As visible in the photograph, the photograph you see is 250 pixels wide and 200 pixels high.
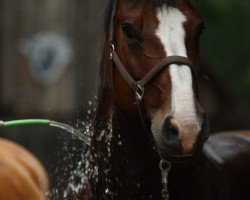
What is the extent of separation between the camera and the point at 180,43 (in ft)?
14.2

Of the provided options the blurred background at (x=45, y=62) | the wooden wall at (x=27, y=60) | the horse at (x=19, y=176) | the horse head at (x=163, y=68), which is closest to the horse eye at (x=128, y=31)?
the horse head at (x=163, y=68)

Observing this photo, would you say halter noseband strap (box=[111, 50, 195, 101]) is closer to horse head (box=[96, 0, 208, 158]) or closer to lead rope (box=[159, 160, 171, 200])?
horse head (box=[96, 0, 208, 158])

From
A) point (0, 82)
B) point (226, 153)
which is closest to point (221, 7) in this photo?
point (226, 153)

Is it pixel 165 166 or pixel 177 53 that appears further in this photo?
pixel 165 166

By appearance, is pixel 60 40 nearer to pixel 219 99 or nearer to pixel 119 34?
Result: pixel 219 99

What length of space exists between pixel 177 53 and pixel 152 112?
0.98 ft

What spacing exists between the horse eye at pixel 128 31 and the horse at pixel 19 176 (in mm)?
1293

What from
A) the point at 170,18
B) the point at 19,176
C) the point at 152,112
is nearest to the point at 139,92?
the point at 152,112

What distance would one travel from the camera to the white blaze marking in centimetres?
410

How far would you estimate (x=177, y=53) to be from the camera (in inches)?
169

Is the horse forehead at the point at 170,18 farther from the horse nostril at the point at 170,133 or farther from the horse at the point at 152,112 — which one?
the horse nostril at the point at 170,133

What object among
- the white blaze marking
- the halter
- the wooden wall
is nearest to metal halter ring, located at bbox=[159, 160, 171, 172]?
the halter

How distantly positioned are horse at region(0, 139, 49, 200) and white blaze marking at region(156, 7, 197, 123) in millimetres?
1456

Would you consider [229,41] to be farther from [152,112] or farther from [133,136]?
[152,112]
